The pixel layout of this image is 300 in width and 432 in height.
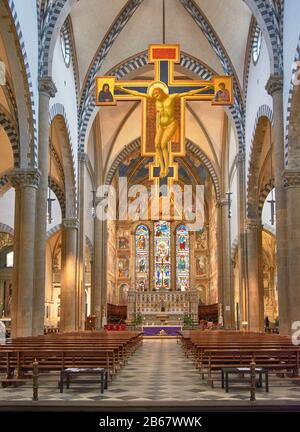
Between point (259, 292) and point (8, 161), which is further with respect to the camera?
point (8, 161)

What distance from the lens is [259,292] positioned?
26594 mm

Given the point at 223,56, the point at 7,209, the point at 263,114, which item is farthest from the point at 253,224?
the point at 7,209

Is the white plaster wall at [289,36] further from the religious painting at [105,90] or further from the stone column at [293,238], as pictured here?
the religious painting at [105,90]

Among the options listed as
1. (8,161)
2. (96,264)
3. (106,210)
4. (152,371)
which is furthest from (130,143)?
(152,371)

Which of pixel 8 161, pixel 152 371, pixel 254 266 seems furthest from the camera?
pixel 8 161

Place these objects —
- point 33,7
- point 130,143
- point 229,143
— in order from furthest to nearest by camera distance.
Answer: point 130,143 → point 229,143 → point 33,7

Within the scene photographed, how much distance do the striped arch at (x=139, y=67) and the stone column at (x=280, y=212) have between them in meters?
8.41

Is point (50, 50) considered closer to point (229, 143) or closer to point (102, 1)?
point (102, 1)

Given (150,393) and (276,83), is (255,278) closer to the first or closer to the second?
(276,83)

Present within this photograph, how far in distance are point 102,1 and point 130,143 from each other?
Answer: 14.4 m

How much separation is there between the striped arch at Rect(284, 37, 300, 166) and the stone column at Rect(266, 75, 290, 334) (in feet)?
0.64

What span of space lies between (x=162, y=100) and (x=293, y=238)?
5.72 meters

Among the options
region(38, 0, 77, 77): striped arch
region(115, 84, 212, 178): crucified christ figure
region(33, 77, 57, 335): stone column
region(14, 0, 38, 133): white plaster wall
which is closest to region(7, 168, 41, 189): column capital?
region(33, 77, 57, 335): stone column

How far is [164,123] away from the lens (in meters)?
18.9
